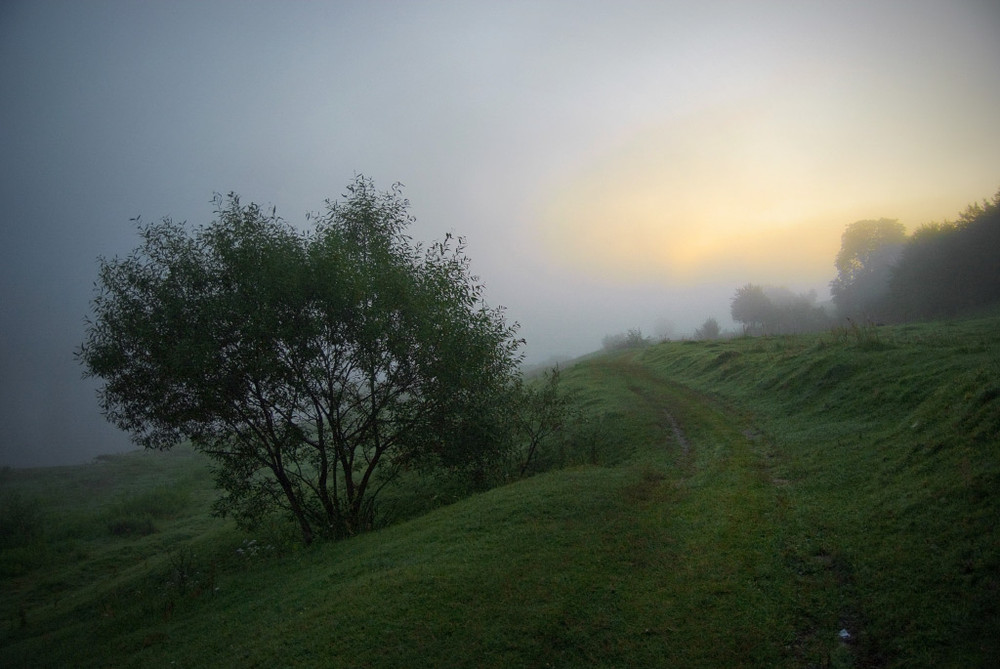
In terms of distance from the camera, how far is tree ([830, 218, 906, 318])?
7512 cm

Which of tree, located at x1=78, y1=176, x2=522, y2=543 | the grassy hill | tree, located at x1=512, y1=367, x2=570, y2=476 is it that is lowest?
the grassy hill

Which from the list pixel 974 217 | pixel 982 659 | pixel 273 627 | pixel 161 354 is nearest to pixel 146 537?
pixel 161 354

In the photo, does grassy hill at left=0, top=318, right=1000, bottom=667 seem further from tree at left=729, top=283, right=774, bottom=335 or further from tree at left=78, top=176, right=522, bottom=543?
tree at left=729, top=283, right=774, bottom=335

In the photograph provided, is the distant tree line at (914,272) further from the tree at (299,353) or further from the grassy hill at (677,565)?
the tree at (299,353)

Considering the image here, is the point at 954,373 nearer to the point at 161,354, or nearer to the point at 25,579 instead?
the point at 161,354

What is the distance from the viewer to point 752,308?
9394cm

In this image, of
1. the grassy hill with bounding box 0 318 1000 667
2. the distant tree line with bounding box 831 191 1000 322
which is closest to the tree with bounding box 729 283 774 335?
the distant tree line with bounding box 831 191 1000 322

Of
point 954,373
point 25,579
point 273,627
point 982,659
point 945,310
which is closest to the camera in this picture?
point 982,659

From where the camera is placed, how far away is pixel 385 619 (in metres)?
8.28

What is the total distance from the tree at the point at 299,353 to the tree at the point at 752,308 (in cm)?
8728

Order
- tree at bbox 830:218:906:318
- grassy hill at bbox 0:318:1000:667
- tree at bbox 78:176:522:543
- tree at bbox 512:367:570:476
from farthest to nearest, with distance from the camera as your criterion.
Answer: tree at bbox 830:218:906:318 < tree at bbox 512:367:570:476 < tree at bbox 78:176:522:543 < grassy hill at bbox 0:318:1000:667

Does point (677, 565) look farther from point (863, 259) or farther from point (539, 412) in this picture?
point (863, 259)

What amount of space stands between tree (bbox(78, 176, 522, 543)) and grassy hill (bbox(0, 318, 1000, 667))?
3400 millimetres

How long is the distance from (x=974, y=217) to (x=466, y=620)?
63947mm
